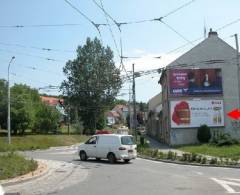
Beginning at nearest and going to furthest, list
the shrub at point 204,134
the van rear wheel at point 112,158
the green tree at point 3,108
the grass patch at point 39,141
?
the van rear wheel at point 112,158 → the shrub at point 204,134 → the grass patch at point 39,141 → the green tree at point 3,108

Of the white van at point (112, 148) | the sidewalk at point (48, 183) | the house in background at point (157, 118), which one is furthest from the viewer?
the house in background at point (157, 118)

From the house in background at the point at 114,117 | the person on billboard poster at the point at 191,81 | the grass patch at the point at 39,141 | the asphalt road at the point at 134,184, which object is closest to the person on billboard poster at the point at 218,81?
the person on billboard poster at the point at 191,81

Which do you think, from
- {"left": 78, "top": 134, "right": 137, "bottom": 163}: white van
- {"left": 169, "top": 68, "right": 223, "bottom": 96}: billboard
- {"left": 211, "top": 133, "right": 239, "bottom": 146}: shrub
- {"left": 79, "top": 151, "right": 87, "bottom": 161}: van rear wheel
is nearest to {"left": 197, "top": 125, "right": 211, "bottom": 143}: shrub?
{"left": 211, "top": 133, "right": 239, "bottom": 146}: shrub

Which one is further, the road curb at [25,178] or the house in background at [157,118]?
the house in background at [157,118]

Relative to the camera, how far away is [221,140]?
45156 millimetres

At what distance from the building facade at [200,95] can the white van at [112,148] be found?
66.7 ft

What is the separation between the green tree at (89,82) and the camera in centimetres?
8450

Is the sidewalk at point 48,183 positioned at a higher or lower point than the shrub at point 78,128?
lower

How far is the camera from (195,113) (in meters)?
52.1

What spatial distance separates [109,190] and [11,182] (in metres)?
3.88

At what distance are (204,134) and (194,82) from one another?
5.55m

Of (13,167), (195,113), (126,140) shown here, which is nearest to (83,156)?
(126,140)

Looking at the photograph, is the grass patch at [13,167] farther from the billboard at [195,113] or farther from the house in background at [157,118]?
the house in background at [157,118]

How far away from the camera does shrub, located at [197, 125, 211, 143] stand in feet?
164
